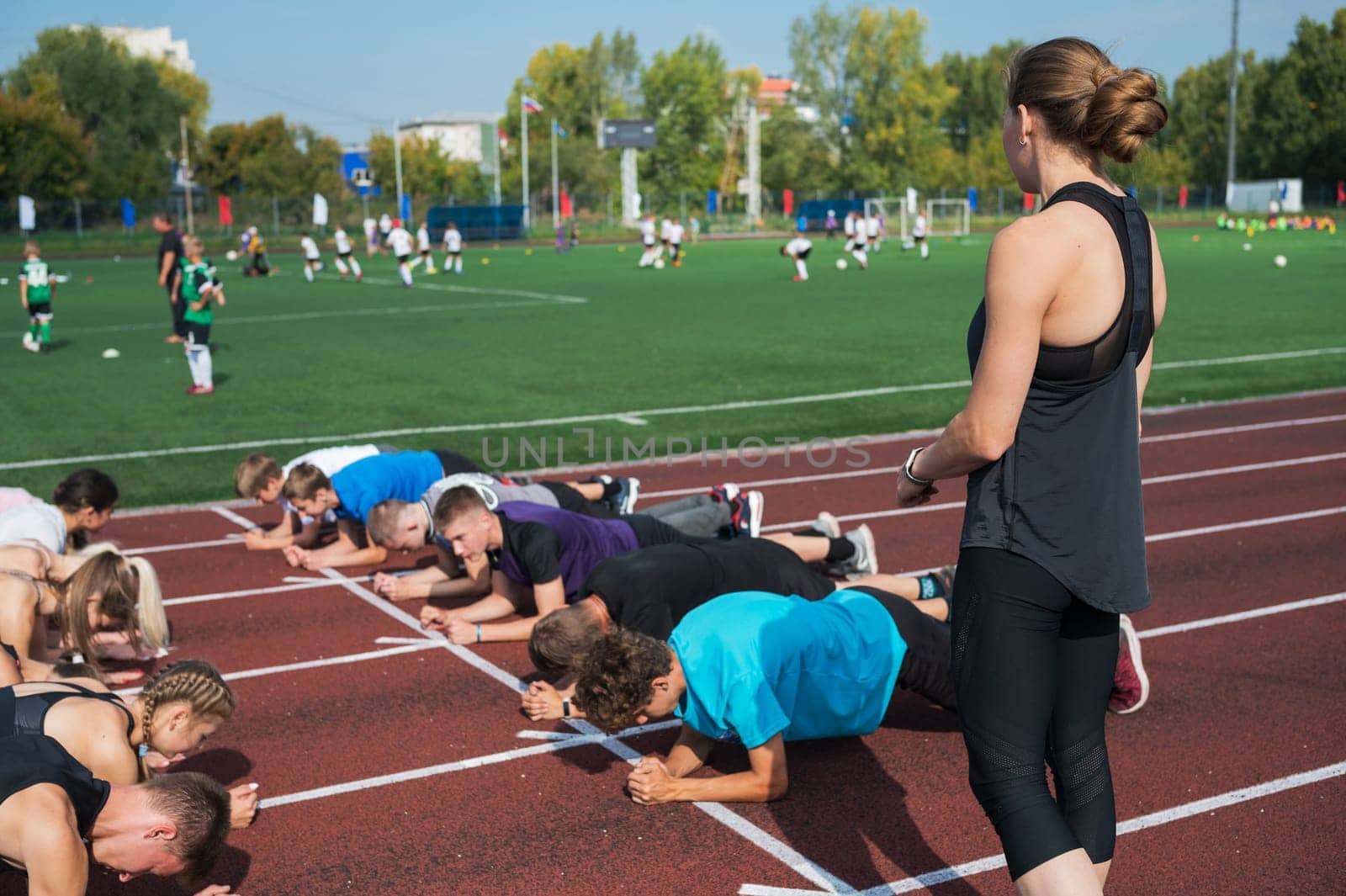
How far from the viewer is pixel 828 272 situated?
3866cm

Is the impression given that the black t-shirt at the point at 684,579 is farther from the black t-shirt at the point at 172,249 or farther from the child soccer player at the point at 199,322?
the black t-shirt at the point at 172,249

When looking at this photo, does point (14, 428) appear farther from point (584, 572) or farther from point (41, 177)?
point (41, 177)

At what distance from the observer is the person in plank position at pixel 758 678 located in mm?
4496

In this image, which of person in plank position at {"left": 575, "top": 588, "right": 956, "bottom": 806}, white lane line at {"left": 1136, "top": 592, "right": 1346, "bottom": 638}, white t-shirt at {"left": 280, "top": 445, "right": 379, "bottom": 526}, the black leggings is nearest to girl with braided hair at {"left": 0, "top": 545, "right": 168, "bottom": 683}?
white t-shirt at {"left": 280, "top": 445, "right": 379, "bottom": 526}

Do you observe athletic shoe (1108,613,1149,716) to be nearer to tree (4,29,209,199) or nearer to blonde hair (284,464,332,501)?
blonde hair (284,464,332,501)

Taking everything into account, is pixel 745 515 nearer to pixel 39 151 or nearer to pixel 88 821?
pixel 88 821

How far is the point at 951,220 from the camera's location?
74.8 meters

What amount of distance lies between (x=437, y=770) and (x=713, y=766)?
3.67 ft

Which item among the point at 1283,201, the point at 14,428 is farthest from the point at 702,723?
the point at 1283,201

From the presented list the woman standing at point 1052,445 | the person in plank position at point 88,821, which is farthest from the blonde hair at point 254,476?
the woman standing at point 1052,445

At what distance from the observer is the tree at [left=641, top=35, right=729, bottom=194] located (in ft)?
322

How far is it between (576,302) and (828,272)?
1244cm

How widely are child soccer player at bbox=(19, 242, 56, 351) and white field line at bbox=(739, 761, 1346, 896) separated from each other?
739 inches

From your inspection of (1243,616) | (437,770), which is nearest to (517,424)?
(1243,616)
